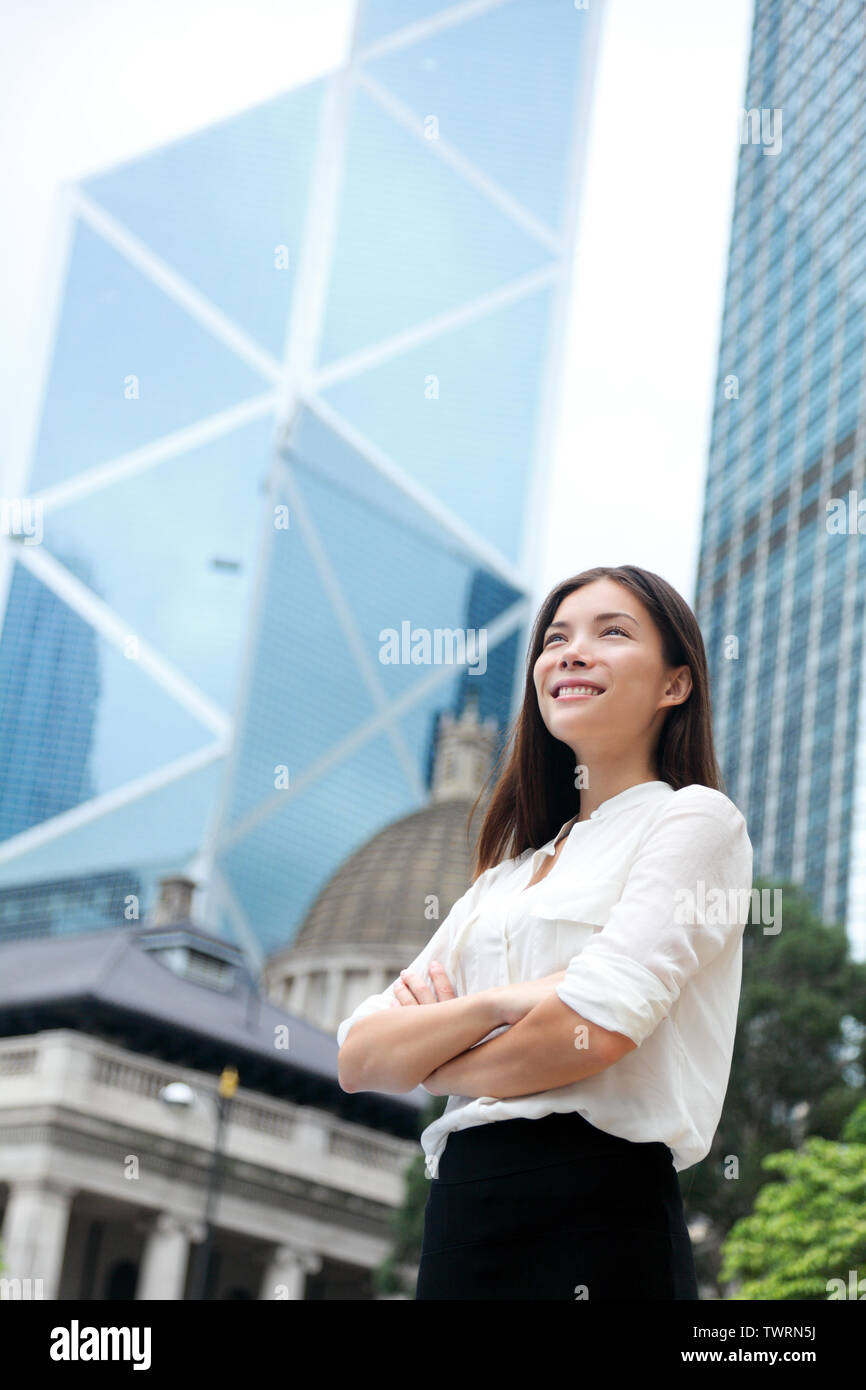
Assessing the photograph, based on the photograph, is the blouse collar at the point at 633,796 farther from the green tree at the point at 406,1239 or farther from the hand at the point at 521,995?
the green tree at the point at 406,1239

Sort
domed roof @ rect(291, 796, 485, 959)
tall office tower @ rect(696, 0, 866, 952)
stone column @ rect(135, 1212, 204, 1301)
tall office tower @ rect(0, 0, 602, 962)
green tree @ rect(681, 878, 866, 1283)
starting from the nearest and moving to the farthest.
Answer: green tree @ rect(681, 878, 866, 1283), stone column @ rect(135, 1212, 204, 1301), domed roof @ rect(291, 796, 485, 959), tall office tower @ rect(696, 0, 866, 952), tall office tower @ rect(0, 0, 602, 962)

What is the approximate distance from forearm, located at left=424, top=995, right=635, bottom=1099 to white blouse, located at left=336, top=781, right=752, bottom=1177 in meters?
0.02

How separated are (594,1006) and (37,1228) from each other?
29.3 metres

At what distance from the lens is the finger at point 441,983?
2.63 m

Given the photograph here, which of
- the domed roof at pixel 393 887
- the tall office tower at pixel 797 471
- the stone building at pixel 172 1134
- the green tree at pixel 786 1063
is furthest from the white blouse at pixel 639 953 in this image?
the tall office tower at pixel 797 471

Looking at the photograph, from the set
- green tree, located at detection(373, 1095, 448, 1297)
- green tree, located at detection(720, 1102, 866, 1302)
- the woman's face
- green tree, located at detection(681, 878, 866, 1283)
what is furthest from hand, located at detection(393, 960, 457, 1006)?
green tree, located at detection(373, 1095, 448, 1297)

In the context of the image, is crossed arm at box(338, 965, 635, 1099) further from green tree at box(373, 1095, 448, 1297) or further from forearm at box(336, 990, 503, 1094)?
green tree at box(373, 1095, 448, 1297)

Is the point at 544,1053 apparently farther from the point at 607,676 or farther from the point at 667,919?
the point at 607,676

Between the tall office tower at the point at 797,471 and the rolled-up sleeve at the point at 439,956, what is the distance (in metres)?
70.5

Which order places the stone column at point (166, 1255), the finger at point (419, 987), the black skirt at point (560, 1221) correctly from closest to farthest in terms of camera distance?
the black skirt at point (560, 1221)
the finger at point (419, 987)
the stone column at point (166, 1255)

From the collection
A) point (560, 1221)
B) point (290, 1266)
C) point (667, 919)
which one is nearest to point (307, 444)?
point (290, 1266)

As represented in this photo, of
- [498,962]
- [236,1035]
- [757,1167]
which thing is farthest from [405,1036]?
[236,1035]

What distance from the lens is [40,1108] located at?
2948cm

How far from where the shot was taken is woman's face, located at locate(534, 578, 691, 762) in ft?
8.87
